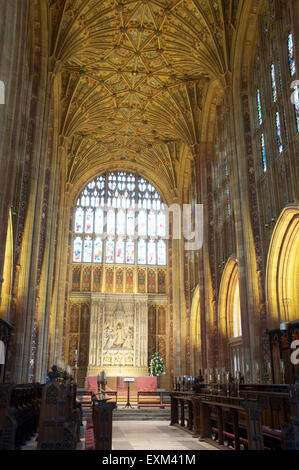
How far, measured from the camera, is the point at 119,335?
1133 inches

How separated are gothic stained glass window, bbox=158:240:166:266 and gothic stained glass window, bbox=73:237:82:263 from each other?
237 inches

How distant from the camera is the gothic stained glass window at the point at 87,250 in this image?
30.7 meters

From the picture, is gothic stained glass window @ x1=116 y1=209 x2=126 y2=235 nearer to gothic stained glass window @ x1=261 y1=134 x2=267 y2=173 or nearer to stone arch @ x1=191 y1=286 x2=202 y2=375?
stone arch @ x1=191 y1=286 x2=202 y2=375

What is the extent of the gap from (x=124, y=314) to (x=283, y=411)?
20.9 m

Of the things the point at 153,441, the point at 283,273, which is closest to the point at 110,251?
the point at 283,273

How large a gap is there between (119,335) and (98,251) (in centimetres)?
642

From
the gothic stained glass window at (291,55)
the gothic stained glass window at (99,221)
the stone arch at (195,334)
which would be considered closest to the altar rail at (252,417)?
the gothic stained glass window at (291,55)

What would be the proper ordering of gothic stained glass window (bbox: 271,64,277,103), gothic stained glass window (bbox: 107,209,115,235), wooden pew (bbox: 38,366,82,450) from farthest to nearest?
gothic stained glass window (bbox: 107,209,115,235), gothic stained glass window (bbox: 271,64,277,103), wooden pew (bbox: 38,366,82,450)

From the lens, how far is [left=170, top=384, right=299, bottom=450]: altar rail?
6.16 meters

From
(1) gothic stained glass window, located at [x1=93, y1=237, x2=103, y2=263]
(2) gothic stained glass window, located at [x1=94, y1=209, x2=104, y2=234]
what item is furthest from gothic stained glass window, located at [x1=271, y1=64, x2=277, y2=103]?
(1) gothic stained glass window, located at [x1=93, y1=237, x2=103, y2=263]

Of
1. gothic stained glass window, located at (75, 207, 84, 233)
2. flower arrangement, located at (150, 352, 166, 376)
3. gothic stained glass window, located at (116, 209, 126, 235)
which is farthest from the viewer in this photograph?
gothic stained glass window, located at (116, 209, 126, 235)

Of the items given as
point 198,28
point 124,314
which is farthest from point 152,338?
point 198,28

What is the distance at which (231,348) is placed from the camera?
777 inches

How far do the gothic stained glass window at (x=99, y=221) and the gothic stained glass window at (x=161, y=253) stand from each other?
15.2 ft
